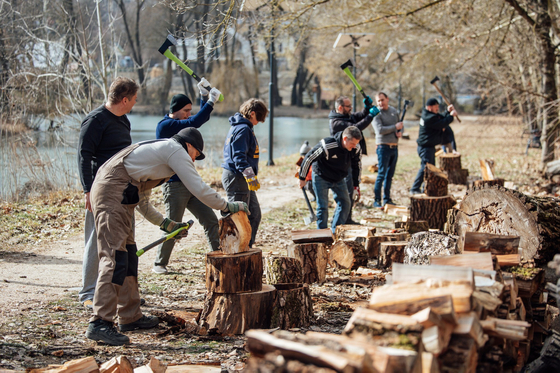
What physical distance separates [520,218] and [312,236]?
2.06 meters

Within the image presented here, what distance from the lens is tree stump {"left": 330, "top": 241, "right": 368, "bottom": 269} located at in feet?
19.6

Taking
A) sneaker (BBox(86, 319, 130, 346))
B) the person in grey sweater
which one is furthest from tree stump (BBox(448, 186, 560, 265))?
the person in grey sweater

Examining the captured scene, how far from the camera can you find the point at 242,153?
5.61 metres

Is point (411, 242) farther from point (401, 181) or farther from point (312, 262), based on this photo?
point (401, 181)

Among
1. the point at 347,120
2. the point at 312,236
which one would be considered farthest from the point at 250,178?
the point at 347,120

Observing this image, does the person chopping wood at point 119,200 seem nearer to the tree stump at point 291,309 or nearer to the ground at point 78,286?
the ground at point 78,286

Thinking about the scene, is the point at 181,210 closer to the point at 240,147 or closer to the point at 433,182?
the point at 240,147

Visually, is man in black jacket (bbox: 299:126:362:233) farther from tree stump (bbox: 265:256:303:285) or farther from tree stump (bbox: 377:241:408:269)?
tree stump (bbox: 265:256:303:285)

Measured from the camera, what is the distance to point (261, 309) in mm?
4066

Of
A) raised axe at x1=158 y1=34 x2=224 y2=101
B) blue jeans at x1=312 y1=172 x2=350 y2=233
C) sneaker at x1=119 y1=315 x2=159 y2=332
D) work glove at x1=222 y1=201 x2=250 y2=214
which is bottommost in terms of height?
sneaker at x1=119 y1=315 x2=159 y2=332

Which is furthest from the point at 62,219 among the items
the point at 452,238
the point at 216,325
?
the point at 452,238

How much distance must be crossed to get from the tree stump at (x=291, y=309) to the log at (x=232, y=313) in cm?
12

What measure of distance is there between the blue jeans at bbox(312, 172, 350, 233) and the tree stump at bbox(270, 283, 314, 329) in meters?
2.38

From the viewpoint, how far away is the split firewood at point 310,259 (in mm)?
5469
